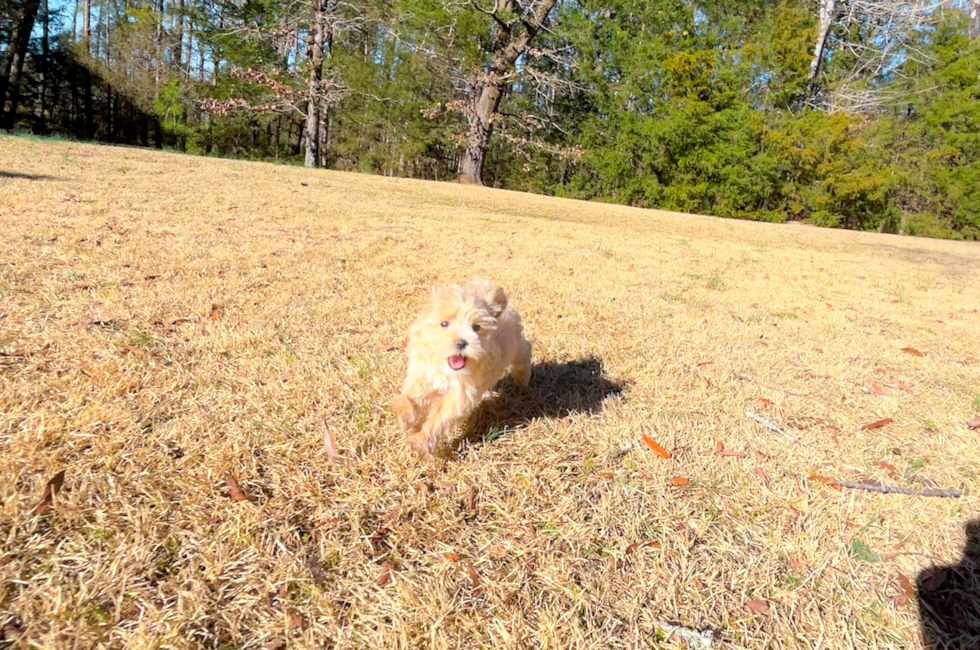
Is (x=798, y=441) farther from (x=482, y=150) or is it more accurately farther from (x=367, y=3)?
(x=367, y=3)

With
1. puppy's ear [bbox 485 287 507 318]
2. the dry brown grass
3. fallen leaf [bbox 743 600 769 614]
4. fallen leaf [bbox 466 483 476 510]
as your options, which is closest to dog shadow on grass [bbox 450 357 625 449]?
the dry brown grass

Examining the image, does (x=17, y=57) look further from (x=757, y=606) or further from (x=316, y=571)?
(x=757, y=606)

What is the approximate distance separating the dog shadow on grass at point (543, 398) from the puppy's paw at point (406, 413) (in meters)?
0.27

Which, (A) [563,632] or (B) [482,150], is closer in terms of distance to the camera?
(A) [563,632]

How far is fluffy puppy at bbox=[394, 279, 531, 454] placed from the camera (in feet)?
8.11

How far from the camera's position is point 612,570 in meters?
1.96

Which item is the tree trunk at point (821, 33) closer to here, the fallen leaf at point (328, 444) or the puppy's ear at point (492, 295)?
the puppy's ear at point (492, 295)

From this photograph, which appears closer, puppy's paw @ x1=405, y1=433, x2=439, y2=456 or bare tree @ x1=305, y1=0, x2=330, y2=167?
puppy's paw @ x1=405, y1=433, x2=439, y2=456

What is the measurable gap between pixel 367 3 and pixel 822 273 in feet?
78.5

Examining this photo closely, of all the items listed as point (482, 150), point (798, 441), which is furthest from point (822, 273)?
point (482, 150)

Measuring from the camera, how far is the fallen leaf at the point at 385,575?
179cm

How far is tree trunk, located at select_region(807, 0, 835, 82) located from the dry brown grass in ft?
84.3

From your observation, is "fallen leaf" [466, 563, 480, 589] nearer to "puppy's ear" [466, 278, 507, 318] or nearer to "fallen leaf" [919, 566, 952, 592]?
"puppy's ear" [466, 278, 507, 318]

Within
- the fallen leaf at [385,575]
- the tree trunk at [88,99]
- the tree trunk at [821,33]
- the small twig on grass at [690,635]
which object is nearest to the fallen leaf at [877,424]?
the small twig on grass at [690,635]
